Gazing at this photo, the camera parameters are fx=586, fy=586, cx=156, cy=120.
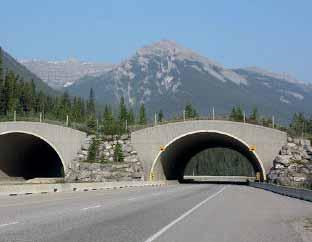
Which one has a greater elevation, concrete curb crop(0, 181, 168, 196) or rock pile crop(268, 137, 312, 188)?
rock pile crop(268, 137, 312, 188)

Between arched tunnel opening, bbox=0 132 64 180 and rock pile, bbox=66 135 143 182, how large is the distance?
6876mm

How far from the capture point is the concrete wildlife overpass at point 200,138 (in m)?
57.0

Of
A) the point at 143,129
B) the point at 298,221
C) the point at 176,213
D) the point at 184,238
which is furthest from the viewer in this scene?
the point at 143,129

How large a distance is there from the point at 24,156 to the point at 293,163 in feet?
105

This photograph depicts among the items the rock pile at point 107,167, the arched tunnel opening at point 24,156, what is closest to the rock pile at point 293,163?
the rock pile at point 107,167

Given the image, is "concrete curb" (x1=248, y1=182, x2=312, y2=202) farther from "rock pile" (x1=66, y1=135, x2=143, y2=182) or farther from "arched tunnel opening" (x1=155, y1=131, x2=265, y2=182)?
"rock pile" (x1=66, y1=135, x2=143, y2=182)

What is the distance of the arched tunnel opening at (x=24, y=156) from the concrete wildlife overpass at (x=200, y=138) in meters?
12.8

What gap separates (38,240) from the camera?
416 inches

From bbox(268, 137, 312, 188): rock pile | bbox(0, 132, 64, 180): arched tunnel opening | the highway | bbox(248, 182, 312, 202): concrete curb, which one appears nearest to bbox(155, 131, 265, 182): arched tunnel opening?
bbox(268, 137, 312, 188): rock pile

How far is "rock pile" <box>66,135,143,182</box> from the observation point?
2318 inches

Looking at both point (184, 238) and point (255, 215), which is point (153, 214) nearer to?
point (255, 215)

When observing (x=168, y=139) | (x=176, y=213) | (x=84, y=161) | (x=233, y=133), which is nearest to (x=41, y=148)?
(x=84, y=161)

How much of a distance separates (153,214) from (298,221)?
14.0ft

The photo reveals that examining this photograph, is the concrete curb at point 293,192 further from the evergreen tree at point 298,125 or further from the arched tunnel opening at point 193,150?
the evergreen tree at point 298,125
